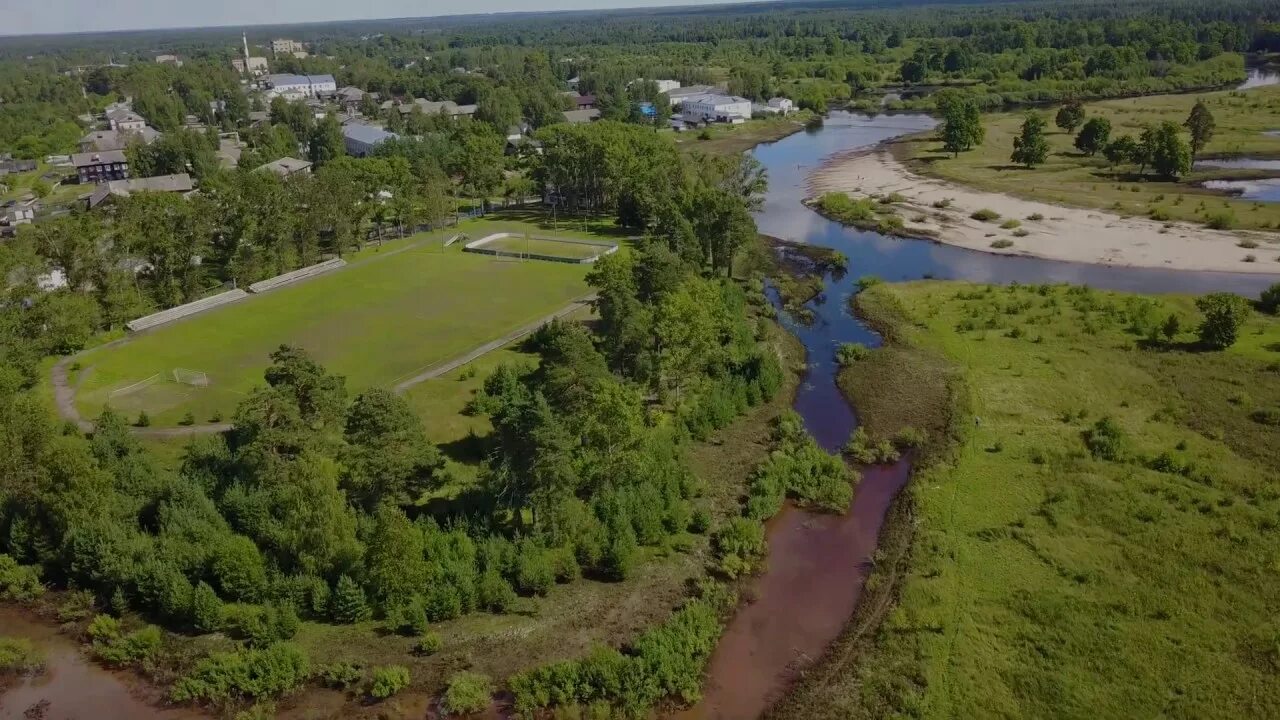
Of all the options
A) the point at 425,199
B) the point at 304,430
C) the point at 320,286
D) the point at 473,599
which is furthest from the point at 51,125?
the point at 473,599

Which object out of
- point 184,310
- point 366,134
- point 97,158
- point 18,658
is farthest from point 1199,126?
point 97,158

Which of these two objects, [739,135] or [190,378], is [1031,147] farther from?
[190,378]

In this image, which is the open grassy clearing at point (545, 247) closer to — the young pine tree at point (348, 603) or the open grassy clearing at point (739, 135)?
the young pine tree at point (348, 603)

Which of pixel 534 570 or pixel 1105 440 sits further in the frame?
pixel 1105 440

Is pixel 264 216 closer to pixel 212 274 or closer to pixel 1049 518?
pixel 212 274

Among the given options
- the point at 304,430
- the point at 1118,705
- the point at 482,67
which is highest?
the point at 482,67

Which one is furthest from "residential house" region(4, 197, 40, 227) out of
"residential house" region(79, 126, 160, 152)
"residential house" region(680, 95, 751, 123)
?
"residential house" region(680, 95, 751, 123)
